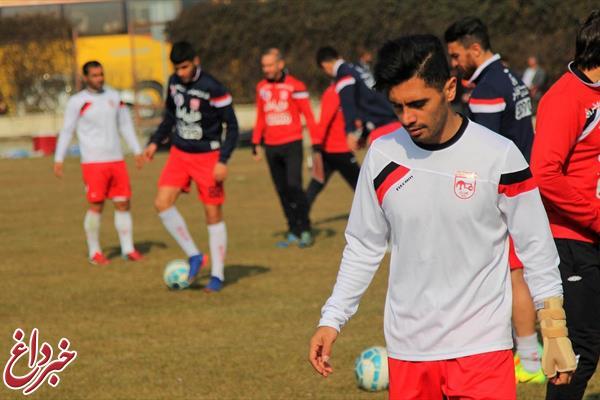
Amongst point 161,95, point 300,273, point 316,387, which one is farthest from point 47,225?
point 161,95

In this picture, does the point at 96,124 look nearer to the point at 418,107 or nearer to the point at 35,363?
the point at 35,363

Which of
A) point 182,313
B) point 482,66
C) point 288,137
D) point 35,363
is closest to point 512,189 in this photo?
point 482,66

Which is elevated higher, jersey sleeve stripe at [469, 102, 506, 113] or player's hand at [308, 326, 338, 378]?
jersey sleeve stripe at [469, 102, 506, 113]

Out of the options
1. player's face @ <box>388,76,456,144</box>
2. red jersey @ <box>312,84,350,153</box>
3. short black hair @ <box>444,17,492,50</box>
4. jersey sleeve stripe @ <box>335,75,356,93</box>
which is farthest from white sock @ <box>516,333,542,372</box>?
red jersey @ <box>312,84,350,153</box>

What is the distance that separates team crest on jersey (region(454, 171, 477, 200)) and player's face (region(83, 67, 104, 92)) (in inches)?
374

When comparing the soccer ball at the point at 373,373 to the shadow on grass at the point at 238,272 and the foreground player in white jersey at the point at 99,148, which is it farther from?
the foreground player in white jersey at the point at 99,148

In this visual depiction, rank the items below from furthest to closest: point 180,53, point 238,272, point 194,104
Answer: point 238,272, point 194,104, point 180,53

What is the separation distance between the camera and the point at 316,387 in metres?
7.72

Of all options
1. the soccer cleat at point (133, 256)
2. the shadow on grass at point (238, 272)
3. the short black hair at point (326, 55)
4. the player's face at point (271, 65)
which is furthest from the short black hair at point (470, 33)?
the soccer cleat at point (133, 256)

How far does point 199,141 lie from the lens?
11.2 metres

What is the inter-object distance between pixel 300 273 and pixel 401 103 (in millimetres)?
8134

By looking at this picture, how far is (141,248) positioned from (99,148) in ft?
5.97

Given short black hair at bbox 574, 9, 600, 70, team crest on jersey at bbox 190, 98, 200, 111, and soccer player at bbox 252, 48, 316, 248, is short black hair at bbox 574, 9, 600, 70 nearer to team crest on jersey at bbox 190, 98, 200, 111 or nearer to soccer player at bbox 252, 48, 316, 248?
team crest on jersey at bbox 190, 98, 200, 111

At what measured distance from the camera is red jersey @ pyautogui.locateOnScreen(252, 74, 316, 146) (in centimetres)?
1446
